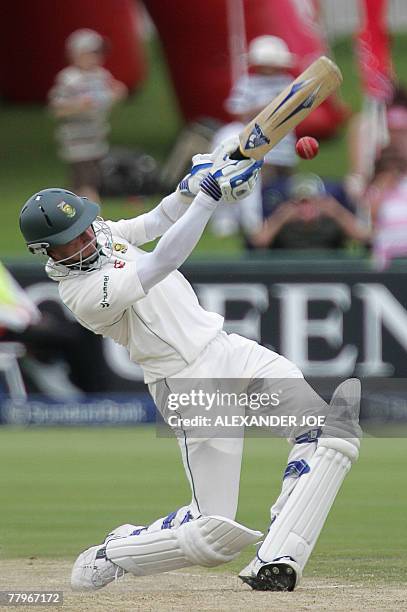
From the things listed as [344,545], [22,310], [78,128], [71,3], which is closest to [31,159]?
[71,3]

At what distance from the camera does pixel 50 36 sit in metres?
19.4

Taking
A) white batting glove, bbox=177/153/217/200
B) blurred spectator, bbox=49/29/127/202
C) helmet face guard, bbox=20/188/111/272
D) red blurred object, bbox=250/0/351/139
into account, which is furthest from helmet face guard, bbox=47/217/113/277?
red blurred object, bbox=250/0/351/139

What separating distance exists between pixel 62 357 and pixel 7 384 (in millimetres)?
481

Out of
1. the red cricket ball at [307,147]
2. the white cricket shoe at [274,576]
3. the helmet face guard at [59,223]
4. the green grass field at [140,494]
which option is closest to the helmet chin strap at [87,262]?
the helmet face guard at [59,223]

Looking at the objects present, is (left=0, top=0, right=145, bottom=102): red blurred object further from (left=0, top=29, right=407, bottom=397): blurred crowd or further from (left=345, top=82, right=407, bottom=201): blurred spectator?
(left=0, top=29, right=407, bottom=397): blurred crowd

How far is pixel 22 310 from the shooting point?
39.0 ft

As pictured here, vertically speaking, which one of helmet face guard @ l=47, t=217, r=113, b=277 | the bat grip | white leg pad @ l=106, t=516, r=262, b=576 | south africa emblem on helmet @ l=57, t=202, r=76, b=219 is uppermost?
the bat grip

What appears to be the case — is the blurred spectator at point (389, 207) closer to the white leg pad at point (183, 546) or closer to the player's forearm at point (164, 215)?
the player's forearm at point (164, 215)

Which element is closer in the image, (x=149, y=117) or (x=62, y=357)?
(x=62, y=357)

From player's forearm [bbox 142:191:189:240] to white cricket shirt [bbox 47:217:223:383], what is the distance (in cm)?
31

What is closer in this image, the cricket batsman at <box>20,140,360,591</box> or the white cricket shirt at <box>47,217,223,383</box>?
the cricket batsman at <box>20,140,360,591</box>

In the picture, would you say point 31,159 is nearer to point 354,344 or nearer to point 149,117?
point 149,117

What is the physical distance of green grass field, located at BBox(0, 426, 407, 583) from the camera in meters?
7.46

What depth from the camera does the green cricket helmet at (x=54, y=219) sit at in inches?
246
